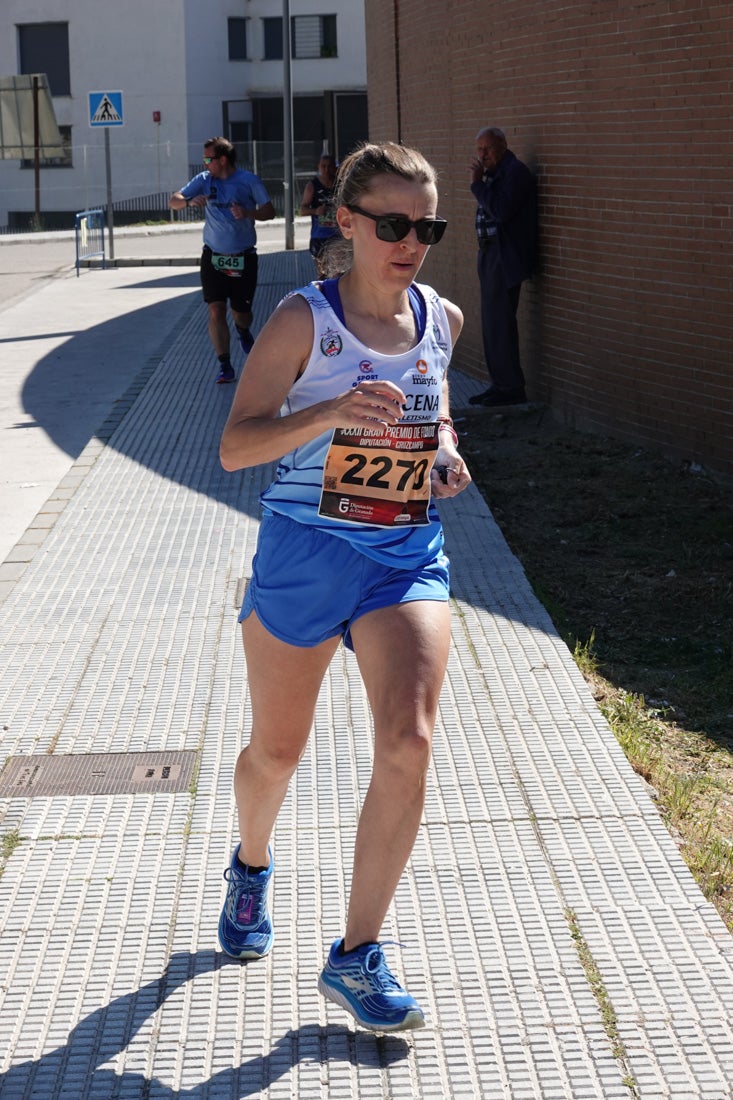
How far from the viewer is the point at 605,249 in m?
9.87

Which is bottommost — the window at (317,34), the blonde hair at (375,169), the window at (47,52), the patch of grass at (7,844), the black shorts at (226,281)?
the patch of grass at (7,844)

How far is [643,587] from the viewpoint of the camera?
7.14 metres

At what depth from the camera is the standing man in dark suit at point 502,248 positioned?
10.8m

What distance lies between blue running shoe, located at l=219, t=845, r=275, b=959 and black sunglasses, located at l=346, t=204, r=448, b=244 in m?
1.57

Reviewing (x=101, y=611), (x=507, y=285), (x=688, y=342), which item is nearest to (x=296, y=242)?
(x=507, y=285)

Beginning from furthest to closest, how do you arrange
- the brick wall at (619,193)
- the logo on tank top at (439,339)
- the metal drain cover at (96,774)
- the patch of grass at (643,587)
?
1. the brick wall at (619,193)
2. the patch of grass at (643,587)
3. the metal drain cover at (96,774)
4. the logo on tank top at (439,339)

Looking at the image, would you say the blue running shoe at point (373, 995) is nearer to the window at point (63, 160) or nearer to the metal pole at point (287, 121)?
the metal pole at point (287, 121)

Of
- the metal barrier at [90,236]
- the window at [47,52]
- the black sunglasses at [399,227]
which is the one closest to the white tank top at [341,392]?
the black sunglasses at [399,227]

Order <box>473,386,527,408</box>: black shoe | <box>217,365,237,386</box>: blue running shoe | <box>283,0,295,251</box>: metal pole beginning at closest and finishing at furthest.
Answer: <box>473,386,527,408</box>: black shoe < <box>217,365,237,386</box>: blue running shoe < <box>283,0,295,251</box>: metal pole

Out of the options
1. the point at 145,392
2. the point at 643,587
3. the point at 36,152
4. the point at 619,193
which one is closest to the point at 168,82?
the point at 36,152

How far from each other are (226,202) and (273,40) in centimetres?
4126

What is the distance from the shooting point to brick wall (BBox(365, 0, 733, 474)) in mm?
8453

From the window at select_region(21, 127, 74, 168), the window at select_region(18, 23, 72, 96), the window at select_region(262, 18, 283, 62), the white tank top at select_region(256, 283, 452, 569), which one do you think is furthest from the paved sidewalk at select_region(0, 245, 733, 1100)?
the window at select_region(262, 18, 283, 62)

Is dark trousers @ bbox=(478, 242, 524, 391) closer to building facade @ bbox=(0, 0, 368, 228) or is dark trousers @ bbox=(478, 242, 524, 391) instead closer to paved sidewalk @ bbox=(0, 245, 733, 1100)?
paved sidewalk @ bbox=(0, 245, 733, 1100)
